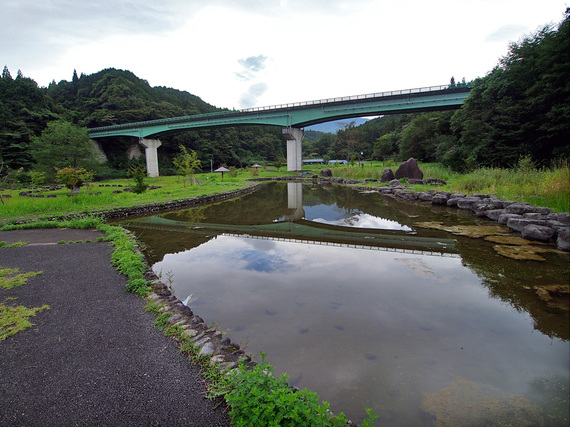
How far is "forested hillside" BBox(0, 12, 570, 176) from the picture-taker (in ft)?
44.9

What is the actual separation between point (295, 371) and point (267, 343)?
0.65m

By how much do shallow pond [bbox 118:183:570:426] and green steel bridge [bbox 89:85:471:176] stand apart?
25289mm

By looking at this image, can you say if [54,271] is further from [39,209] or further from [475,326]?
[39,209]

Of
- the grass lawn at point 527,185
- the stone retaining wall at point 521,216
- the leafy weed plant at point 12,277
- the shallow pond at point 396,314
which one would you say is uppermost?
the grass lawn at point 527,185

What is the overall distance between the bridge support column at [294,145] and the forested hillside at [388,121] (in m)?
8.81

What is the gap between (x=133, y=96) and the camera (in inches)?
2370

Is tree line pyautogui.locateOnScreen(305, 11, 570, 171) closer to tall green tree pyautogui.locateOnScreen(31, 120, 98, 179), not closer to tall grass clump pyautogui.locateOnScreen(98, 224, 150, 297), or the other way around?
tall grass clump pyautogui.locateOnScreen(98, 224, 150, 297)

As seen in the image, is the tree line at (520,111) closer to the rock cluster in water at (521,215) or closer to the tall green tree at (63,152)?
the rock cluster in water at (521,215)

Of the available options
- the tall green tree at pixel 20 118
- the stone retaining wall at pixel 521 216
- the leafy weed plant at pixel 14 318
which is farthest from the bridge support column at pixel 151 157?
the leafy weed plant at pixel 14 318

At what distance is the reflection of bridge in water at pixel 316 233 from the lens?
8.23 meters

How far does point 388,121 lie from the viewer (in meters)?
72.1

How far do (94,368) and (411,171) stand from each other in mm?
26437

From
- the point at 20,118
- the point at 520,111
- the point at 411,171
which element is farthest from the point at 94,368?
Result: the point at 20,118

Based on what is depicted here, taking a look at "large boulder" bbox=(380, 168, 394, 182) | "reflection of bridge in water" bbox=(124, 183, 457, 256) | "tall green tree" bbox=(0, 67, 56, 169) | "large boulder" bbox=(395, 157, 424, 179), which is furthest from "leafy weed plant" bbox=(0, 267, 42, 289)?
"tall green tree" bbox=(0, 67, 56, 169)
